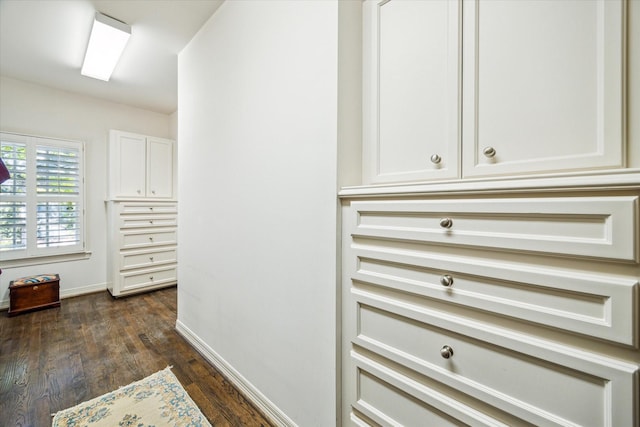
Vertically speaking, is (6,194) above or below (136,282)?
above

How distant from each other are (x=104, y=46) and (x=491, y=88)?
10.5 feet

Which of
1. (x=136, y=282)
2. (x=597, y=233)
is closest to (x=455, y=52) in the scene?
(x=597, y=233)

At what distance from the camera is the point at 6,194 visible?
3.12 m

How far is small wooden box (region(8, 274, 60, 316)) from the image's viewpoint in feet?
9.82

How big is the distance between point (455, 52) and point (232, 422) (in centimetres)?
209

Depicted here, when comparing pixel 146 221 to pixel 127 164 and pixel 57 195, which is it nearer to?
pixel 127 164

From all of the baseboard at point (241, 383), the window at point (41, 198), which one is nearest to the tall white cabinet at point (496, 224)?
the baseboard at point (241, 383)

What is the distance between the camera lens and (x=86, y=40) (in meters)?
2.44

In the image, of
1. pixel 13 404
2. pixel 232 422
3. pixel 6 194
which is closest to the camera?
pixel 232 422

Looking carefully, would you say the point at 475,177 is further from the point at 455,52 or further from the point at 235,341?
the point at 235,341

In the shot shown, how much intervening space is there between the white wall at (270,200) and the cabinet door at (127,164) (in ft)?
6.95

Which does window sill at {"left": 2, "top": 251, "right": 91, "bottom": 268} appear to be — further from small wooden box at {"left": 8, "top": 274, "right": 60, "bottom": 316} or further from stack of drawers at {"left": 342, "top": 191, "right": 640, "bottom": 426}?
stack of drawers at {"left": 342, "top": 191, "right": 640, "bottom": 426}

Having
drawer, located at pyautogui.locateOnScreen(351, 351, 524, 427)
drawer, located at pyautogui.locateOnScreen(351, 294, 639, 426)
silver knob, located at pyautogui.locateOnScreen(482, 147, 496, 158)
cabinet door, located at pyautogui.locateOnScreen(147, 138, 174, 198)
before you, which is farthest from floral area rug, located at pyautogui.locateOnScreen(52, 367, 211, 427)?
cabinet door, located at pyautogui.locateOnScreen(147, 138, 174, 198)

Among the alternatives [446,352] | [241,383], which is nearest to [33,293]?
[241,383]
